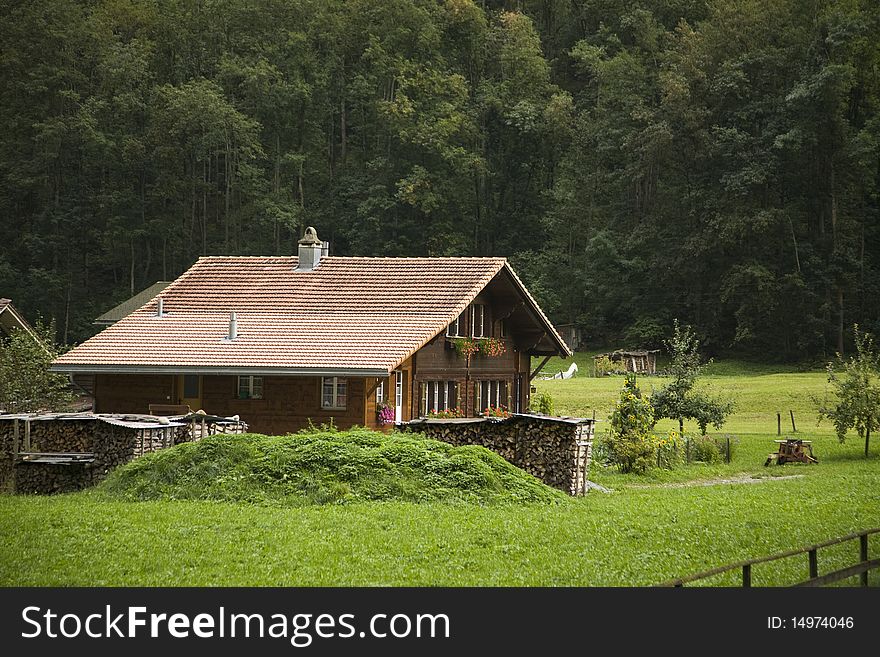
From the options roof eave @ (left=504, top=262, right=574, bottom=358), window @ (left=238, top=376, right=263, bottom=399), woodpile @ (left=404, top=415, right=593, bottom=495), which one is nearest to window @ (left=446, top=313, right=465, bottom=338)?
roof eave @ (left=504, top=262, right=574, bottom=358)

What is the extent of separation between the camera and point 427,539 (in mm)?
18219

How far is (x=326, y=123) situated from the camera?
88.9 meters

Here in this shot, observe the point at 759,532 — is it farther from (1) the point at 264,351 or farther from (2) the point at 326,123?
(2) the point at 326,123

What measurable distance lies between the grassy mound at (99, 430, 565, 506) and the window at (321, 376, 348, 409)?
785cm

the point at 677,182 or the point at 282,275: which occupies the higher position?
the point at 677,182

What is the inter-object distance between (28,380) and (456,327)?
1244 cm

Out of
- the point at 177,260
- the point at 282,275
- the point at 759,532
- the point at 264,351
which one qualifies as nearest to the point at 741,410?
the point at 282,275

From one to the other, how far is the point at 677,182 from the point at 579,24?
21095 mm

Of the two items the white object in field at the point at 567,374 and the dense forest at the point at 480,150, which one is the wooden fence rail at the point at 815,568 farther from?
the dense forest at the point at 480,150

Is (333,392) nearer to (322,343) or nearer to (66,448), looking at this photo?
(322,343)

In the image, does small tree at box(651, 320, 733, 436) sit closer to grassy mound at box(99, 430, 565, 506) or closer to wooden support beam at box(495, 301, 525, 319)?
wooden support beam at box(495, 301, 525, 319)

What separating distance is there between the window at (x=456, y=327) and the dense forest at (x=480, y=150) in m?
34.3

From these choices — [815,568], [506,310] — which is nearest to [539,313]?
[506,310]

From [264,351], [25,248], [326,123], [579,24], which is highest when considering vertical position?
[579,24]
